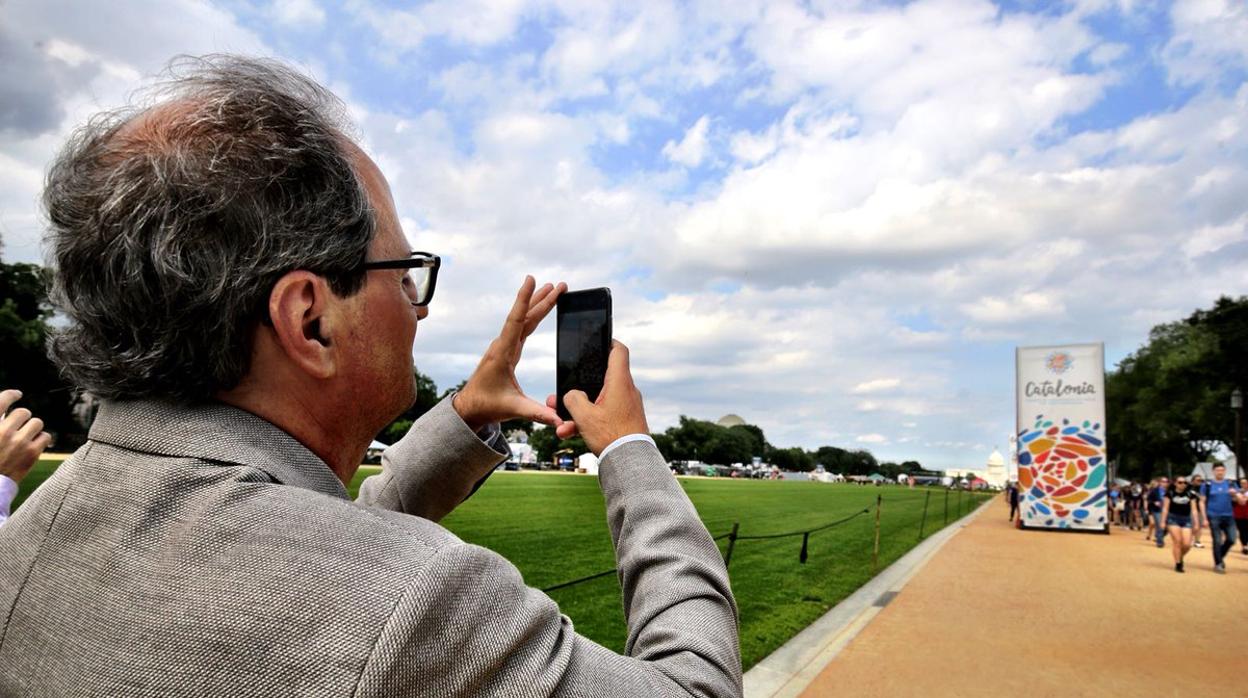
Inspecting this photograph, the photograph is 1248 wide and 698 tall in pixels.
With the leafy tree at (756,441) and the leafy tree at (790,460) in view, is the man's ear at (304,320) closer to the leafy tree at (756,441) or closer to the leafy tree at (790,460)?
the leafy tree at (756,441)

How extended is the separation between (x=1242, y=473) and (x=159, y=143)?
201 ft

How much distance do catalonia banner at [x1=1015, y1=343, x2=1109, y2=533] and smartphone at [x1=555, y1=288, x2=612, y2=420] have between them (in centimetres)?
2685

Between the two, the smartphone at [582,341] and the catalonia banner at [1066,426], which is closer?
the smartphone at [582,341]

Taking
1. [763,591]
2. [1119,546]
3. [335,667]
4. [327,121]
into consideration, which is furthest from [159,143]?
[1119,546]

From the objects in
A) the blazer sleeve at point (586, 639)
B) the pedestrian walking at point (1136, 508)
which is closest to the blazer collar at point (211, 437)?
the blazer sleeve at point (586, 639)

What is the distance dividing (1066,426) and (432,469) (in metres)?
27.6

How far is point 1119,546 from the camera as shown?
24.0 m

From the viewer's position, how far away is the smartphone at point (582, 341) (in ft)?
5.48

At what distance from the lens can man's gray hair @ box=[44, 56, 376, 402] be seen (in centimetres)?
116

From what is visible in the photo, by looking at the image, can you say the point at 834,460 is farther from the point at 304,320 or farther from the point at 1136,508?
the point at 304,320

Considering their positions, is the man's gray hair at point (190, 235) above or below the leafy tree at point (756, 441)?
below

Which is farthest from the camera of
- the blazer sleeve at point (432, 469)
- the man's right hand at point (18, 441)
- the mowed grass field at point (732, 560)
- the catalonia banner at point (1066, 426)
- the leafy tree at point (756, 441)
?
the leafy tree at point (756, 441)

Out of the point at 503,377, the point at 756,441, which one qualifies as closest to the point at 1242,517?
the point at 503,377

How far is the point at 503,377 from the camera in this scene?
1.87 meters
